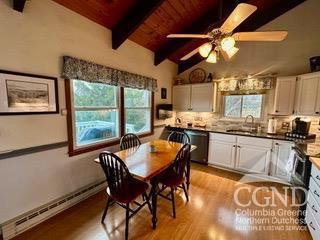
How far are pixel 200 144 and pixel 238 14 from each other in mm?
2882

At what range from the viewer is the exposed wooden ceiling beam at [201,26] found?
108 inches

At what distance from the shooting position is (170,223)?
6.74ft

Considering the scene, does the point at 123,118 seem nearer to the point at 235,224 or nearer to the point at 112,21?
the point at 112,21

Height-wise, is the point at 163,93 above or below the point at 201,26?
below

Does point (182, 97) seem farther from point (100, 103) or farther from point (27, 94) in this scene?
point (27, 94)

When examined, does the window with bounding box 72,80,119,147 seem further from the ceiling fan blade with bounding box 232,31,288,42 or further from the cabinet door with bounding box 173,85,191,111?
the ceiling fan blade with bounding box 232,31,288,42

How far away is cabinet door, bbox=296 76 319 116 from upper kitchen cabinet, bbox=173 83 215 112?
63.6 inches

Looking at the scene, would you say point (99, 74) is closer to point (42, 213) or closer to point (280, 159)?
point (42, 213)

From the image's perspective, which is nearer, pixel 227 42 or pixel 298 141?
pixel 227 42

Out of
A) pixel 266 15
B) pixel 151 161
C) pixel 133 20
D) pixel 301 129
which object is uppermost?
pixel 266 15

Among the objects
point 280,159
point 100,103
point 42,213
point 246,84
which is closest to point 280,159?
point 280,159

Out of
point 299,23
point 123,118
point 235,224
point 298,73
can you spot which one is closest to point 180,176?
point 235,224

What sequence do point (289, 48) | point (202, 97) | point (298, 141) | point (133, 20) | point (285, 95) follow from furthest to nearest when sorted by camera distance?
point (202, 97)
point (289, 48)
point (285, 95)
point (298, 141)
point (133, 20)

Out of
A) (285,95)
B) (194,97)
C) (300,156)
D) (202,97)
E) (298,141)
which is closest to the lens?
(300,156)
